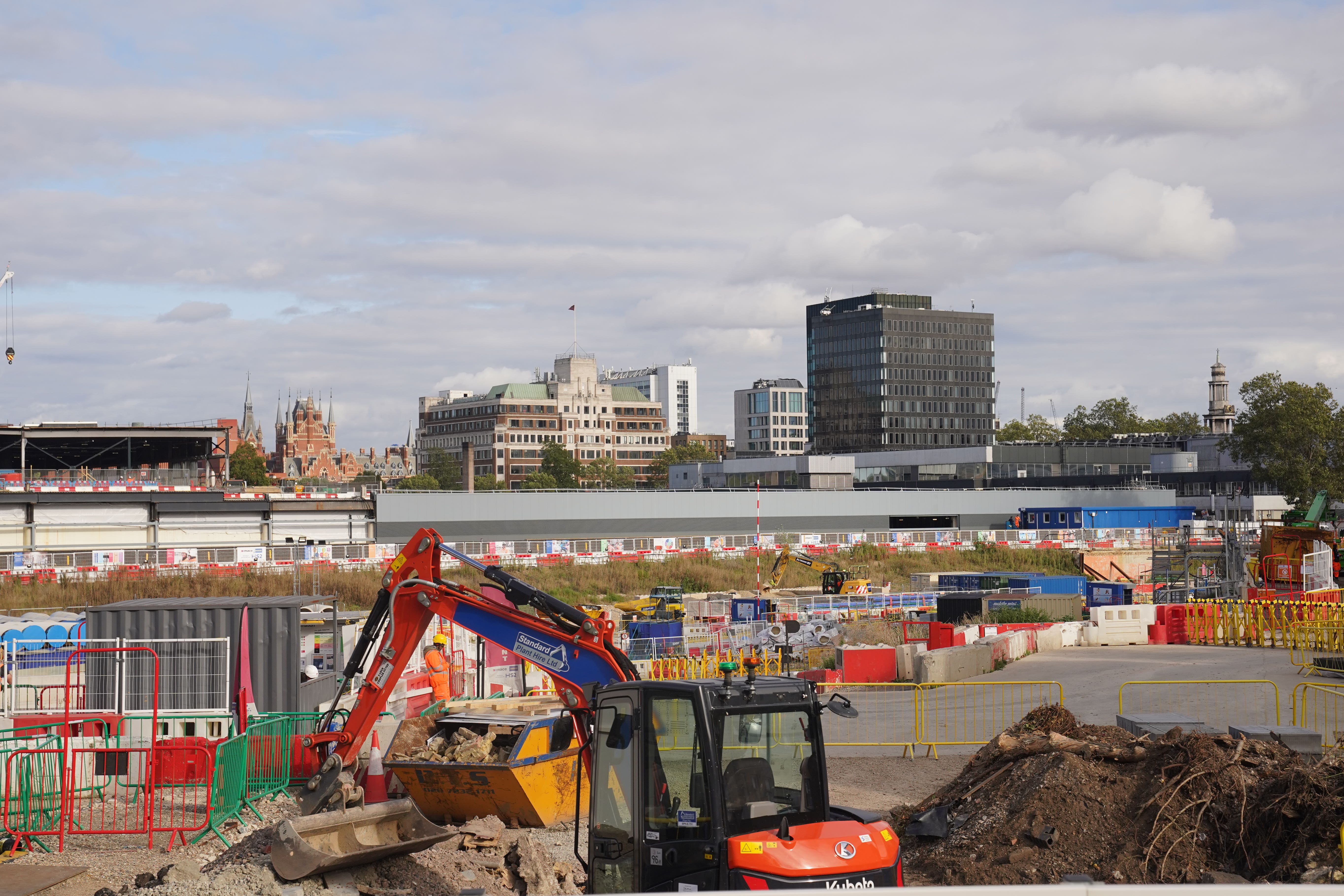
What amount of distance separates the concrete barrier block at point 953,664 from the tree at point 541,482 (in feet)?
366

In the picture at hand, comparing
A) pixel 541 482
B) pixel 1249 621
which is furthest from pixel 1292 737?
pixel 541 482

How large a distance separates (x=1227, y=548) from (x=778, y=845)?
43.5 meters

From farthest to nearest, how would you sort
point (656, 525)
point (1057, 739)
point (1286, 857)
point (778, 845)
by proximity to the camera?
point (656, 525) → point (1057, 739) → point (1286, 857) → point (778, 845)

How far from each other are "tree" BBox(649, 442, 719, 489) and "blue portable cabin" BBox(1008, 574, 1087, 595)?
129 meters

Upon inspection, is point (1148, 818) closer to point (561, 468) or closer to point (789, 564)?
point (789, 564)

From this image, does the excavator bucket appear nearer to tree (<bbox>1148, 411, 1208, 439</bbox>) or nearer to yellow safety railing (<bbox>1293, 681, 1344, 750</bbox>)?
yellow safety railing (<bbox>1293, 681, 1344, 750</bbox>)

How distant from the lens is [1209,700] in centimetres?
2300

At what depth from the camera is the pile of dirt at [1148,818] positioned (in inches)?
445

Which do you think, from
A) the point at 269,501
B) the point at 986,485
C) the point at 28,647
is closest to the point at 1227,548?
the point at 28,647

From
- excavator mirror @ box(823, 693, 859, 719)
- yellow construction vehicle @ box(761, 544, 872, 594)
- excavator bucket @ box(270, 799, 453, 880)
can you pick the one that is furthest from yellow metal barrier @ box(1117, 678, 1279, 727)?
yellow construction vehicle @ box(761, 544, 872, 594)

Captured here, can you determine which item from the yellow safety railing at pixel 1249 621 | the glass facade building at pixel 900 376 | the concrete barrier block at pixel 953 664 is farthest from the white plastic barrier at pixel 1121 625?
the glass facade building at pixel 900 376

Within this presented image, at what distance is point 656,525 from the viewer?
83.6 meters

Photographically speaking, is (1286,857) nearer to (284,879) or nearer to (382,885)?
(382,885)

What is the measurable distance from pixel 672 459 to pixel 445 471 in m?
43.4
